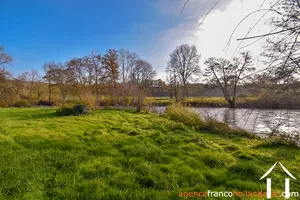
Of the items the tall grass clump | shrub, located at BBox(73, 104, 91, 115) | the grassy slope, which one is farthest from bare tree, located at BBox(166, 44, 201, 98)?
the grassy slope

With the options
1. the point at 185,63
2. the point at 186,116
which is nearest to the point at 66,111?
the point at 186,116

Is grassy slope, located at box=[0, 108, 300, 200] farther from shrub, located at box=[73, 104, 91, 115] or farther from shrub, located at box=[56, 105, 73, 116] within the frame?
shrub, located at box=[56, 105, 73, 116]

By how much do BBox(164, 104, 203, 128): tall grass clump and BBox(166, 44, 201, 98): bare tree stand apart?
1837 centimetres

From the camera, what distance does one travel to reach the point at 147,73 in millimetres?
35375

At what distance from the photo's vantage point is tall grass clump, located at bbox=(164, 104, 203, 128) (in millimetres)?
8359

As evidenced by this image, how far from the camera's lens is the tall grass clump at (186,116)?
8359 millimetres

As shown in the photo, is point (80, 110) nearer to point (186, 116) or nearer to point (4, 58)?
point (186, 116)

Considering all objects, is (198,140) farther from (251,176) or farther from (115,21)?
(115,21)

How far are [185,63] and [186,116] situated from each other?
2226cm

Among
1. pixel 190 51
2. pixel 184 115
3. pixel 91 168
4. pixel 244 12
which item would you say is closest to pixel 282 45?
pixel 244 12

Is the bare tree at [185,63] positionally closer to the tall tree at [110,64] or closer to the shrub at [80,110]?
the tall tree at [110,64]

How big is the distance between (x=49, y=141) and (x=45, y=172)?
6.15 ft

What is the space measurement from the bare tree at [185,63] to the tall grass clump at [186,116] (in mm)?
18368

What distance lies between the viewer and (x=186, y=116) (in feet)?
29.8
